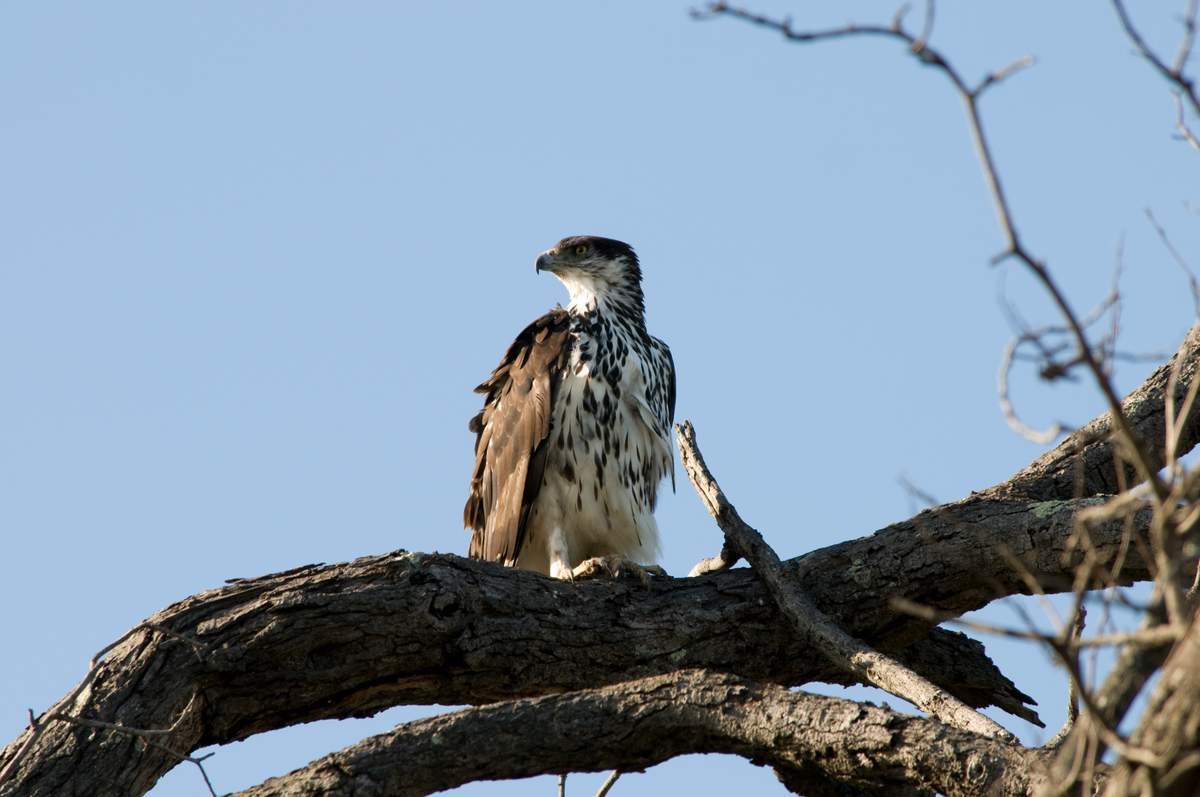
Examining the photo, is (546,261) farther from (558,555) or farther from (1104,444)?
(1104,444)

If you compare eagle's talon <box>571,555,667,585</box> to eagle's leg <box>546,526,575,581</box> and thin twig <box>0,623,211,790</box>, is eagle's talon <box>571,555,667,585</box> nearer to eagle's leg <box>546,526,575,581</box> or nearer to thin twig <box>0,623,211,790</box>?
eagle's leg <box>546,526,575,581</box>

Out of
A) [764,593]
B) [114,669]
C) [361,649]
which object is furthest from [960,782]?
[114,669]

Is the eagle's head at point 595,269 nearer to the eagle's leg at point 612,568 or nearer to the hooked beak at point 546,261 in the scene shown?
the hooked beak at point 546,261

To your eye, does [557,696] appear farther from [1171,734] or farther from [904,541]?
[1171,734]

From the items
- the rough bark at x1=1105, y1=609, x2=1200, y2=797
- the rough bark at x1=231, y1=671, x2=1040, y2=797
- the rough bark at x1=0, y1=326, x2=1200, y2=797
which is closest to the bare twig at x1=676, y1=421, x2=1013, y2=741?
the rough bark at x1=0, y1=326, x2=1200, y2=797

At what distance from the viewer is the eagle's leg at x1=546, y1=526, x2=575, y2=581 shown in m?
6.97

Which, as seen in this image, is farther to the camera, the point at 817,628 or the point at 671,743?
the point at 817,628

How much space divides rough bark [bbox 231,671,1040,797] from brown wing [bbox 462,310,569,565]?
2.40 meters

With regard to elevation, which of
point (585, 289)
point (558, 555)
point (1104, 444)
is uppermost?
point (585, 289)

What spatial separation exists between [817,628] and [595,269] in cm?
311

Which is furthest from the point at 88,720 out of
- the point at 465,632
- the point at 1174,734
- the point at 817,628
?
the point at 1174,734

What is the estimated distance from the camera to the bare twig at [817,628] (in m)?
4.62

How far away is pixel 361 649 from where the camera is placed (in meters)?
4.94

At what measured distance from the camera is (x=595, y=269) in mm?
7977
